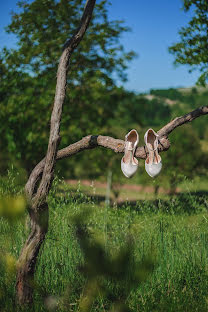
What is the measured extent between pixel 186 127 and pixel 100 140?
513 inches

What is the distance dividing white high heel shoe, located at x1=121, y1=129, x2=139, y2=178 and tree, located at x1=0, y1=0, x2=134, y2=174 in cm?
578

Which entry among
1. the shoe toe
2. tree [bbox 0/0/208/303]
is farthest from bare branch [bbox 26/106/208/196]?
the shoe toe

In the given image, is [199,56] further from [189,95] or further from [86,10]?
[189,95]

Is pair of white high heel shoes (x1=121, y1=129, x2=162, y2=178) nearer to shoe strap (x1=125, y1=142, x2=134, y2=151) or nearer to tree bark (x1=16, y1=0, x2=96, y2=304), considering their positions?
shoe strap (x1=125, y1=142, x2=134, y2=151)

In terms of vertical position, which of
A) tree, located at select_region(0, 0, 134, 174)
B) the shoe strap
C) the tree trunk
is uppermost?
tree, located at select_region(0, 0, 134, 174)

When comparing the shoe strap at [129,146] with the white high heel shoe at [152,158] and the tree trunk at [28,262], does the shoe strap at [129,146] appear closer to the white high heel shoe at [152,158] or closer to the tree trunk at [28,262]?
the white high heel shoe at [152,158]

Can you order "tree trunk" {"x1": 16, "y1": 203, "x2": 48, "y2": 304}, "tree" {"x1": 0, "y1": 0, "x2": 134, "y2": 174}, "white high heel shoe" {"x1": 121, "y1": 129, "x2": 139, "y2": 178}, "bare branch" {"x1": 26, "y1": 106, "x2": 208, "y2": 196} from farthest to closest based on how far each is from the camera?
"tree" {"x1": 0, "y1": 0, "x2": 134, "y2": 174}
"bare branch" {"x1": 26, "y1": 106, "x2": 208, "y2": 196}
"white high heel shoe" {"x1": 121, "y1": 129, "x2": 139, "y2": 178}
"tree trunk" {"x1": 16, "y1": 203, "x2": 48, "y2": 304}

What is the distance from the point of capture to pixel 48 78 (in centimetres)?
877

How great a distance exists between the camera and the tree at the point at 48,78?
28.4ft

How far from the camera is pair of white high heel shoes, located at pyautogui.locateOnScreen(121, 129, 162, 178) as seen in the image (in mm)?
2461

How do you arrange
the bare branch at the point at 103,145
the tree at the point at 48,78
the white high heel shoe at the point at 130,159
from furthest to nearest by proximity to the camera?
the tree at the point at 48,78, the bare branch at the point at 103,145, the white high heel shoe at the point at 130,159

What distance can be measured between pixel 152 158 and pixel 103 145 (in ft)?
1.37

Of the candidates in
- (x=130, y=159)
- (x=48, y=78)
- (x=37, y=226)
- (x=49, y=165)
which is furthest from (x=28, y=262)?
(x=48, y=78)

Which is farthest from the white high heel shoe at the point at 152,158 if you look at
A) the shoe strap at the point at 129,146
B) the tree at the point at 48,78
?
the tree at the point at 48,78
